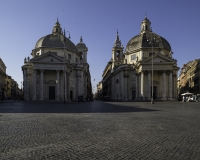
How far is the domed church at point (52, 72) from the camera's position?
55062mm

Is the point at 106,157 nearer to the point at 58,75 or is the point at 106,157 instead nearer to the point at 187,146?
the point at 187,146

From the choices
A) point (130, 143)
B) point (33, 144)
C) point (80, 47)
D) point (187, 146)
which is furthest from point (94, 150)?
point (80, 47)

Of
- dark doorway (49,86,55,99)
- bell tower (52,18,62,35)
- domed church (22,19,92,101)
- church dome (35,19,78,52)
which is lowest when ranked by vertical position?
dark doorway (49,86,55,99)

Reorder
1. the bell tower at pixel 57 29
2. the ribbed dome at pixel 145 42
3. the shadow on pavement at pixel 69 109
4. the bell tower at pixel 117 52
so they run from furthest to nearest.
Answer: the bell tower at pixel 117 52 → the bell tower at pixel 57 29 → the ribbed dome at pixel 145 42 → the shadow on pavement at pixel 69 109

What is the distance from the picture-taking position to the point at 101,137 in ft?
29.2

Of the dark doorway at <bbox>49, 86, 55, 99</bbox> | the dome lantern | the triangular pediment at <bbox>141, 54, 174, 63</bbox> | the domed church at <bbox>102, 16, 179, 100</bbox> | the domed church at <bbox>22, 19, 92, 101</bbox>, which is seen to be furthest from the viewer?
the dome lantern

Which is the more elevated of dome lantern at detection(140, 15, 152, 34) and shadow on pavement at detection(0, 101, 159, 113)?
dome lantern at detection(140, 15, 152, 34)

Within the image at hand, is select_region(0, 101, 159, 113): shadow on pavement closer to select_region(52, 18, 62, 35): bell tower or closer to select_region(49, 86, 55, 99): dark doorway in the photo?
select_region(49, 86, 55, 99): dark doorway

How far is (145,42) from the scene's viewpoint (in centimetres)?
6669

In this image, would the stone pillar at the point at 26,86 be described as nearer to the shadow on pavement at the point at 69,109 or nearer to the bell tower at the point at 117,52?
the shadow on pavement at the point at 69,109

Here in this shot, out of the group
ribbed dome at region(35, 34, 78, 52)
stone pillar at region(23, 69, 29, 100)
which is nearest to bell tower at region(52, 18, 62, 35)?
ribbed dome at region(35, 34, 78, 52)

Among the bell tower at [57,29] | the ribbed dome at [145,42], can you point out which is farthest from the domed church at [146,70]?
the bell tower at [57,29]

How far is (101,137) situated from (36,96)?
49610 mm

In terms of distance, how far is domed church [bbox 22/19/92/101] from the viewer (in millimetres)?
55062
